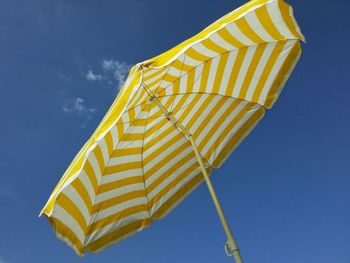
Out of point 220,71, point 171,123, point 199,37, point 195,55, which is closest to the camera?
point 199,37

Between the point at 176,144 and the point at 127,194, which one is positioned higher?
the point at 176,144

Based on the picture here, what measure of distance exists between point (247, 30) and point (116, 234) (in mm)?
2598

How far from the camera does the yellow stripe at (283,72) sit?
153 inches

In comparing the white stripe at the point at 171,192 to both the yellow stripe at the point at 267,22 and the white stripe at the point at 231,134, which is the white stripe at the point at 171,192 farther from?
the yellow stripe at the point at 267,22

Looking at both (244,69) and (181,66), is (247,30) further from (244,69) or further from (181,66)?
(181,66)

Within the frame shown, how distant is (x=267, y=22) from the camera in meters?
3.46

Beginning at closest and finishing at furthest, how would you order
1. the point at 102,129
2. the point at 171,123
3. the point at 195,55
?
1. the point at 102,129
2. the point at 195,55
3. the point at 171,123

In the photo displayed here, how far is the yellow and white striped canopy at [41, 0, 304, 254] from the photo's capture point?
3264 mm

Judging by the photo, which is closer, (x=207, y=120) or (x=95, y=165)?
(x=95, y=165)

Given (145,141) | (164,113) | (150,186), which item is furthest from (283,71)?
(150,186)

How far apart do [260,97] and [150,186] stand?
5.60 feet

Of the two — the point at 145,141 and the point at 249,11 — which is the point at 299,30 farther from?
the point at 145,141

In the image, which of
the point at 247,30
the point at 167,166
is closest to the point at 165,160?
the point at 167,166

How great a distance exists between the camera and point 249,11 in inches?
125
